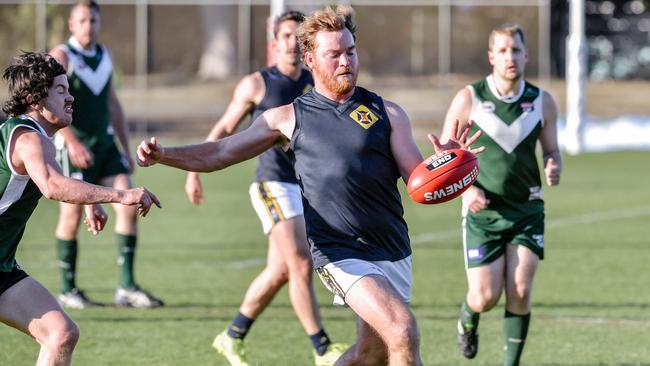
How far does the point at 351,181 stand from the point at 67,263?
4730mm

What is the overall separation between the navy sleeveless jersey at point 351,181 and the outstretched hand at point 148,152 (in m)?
0.70

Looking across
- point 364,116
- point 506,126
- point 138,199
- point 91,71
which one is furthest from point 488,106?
point 91,71

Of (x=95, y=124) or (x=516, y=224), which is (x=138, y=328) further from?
(x=516, y=224)

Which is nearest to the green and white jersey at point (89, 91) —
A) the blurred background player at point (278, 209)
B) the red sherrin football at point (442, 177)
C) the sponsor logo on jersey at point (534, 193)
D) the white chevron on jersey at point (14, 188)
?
the blurred background player at point (278, 209)

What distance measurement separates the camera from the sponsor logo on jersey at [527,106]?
308 inches

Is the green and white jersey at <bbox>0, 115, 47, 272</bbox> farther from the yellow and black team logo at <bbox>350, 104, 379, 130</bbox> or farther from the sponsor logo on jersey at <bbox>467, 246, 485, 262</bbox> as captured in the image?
the sponsor logo on jersey at <bbox>467, 246, 485, 262</bbox>

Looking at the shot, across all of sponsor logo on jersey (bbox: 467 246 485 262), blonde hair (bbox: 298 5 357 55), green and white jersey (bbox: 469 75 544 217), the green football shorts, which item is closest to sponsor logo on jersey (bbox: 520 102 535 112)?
green and white jersey (bbox: 469 75 544 217)

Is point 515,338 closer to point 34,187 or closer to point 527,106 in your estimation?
point 527,106

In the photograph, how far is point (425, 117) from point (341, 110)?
27.2m

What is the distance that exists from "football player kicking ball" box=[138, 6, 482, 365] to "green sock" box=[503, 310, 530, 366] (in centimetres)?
171

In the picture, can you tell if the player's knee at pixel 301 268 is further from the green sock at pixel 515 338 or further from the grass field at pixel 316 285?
the green sock at pixel 515 338

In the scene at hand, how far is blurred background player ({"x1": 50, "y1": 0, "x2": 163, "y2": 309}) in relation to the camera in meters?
10.0

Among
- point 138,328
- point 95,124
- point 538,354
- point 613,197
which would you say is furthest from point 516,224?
point 613,197

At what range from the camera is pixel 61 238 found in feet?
33.6
